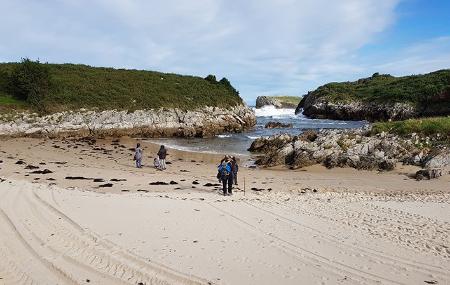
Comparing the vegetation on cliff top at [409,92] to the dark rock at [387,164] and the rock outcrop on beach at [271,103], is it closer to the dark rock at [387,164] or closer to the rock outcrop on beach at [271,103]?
the dark rock at [387,164]

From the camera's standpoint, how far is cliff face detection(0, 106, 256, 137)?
42.5 m

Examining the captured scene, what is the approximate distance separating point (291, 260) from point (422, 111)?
6548cm

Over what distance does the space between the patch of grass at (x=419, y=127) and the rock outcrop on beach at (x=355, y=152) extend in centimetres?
78

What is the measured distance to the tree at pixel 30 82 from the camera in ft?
156

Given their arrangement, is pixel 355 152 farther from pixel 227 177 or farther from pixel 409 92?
pixel 409 92

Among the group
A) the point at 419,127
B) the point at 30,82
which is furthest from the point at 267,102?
the point at 419,127

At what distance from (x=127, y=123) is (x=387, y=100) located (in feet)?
157

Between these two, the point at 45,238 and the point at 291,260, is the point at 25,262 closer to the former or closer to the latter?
the point at 45,238

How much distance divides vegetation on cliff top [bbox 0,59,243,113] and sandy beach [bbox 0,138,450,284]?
29.7 metres

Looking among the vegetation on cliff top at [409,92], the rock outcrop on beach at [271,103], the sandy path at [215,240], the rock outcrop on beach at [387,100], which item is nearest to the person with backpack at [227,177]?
the sandy path at [215,240]

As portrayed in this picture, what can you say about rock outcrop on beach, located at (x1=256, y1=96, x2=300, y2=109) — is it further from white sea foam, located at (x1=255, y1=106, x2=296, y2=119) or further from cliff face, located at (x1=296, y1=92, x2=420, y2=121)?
cliff face, located at (x1=296, y1=92, x2=420, y2=121)

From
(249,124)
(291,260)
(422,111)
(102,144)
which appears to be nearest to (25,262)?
(291,260)

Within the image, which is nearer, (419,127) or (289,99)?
(419,127)

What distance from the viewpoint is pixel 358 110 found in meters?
78.6
